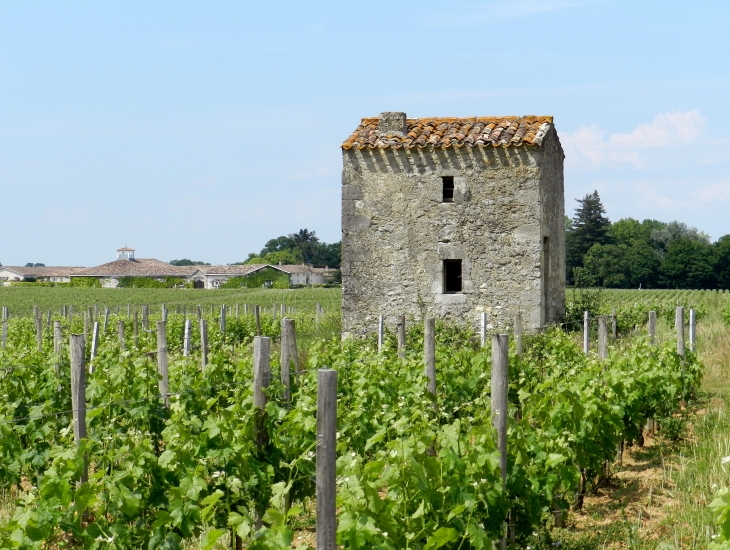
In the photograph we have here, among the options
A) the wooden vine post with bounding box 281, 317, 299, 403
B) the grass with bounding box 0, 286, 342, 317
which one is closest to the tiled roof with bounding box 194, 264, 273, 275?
the grass with bounding box 0, 286, 342, 317

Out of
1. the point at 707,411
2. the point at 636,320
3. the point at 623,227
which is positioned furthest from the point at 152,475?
the point at 623,227

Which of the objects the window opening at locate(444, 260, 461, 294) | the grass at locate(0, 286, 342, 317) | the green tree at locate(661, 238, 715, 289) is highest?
the green tree at locate(661, 238, 715, 289)

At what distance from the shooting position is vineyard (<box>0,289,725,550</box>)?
4.54 metres

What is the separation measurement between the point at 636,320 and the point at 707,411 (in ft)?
43.2

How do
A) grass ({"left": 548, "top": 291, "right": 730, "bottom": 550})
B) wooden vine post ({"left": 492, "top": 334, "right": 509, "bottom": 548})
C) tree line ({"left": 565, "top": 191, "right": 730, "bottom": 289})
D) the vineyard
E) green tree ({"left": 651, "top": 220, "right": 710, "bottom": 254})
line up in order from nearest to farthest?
the vineyard, wooden vine post ({"left": 492, "top": 334, "right": 509, "bottom": 548}), grass ({"left": 548, "top": 291, "right": 730, "bottom": 550}), tree line ({"left": 565, "top": 191, "right": 730, "bottom": 289}), green tree ({"left": 651, "top": 220, "right": 710, "bottom": 254})

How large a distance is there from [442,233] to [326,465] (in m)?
12.5

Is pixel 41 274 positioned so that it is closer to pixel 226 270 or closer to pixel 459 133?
pixel 226 270

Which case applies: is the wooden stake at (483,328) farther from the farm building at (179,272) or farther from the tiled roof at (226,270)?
the tiled roof at (226,270)

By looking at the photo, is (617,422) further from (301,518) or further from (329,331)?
(329,331)

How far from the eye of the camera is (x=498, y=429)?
554cm

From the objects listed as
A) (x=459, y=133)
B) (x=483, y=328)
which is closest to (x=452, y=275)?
(x=483, y=328)

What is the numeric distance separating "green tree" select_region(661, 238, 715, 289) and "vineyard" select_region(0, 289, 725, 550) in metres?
68.1

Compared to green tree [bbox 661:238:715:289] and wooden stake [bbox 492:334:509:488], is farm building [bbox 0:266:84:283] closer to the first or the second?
green tree [bbox 661:238:715:289]

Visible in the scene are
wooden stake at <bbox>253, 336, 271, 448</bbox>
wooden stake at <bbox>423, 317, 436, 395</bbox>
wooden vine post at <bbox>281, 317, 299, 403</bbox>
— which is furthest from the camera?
wooden stake at <bbox>423, 317, 436, 395</bbox>
